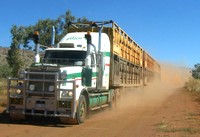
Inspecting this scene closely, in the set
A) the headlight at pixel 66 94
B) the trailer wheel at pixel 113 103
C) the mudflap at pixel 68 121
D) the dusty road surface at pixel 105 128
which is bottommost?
the dusty road surface at pixel 105 128

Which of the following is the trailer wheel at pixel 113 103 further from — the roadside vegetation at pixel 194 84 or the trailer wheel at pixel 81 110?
the roadside vegetation at pixel 194 84

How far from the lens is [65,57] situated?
47.3ft

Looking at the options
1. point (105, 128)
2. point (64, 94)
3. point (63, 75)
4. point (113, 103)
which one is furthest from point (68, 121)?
point (113, 103)

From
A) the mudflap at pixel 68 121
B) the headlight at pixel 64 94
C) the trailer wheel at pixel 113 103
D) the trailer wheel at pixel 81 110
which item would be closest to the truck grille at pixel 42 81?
the headlight at pixel 64 94

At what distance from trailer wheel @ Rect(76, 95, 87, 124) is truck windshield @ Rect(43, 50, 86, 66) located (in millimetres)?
1555

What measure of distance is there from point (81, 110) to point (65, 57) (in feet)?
7.89

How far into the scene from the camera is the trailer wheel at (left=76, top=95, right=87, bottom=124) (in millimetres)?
12758

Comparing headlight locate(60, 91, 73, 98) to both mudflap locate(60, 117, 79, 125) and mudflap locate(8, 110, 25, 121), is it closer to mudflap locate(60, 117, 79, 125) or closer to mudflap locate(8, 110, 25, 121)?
mudflap locate(60, 117, 79, 125)

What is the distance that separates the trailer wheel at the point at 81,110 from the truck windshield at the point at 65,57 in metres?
1.55

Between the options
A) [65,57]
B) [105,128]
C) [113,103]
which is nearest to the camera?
[105,128]

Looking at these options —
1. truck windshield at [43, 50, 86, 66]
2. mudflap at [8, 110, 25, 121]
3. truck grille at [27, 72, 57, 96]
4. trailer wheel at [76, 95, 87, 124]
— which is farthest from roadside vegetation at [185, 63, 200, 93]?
truck grille at [27, 72, 57, 96]

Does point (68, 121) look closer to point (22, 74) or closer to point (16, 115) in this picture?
point (16, 115)

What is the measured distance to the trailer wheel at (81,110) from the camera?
41.9 feet

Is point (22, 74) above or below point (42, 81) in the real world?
above
